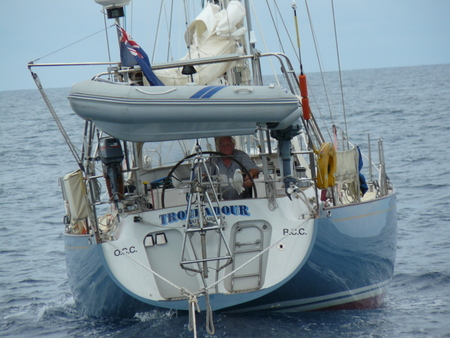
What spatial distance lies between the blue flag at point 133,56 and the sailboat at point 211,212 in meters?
0.01

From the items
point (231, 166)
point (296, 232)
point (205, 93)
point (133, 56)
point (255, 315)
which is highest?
point (133, 56)

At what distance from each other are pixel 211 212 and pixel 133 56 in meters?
1.69

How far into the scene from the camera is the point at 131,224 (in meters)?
8.10

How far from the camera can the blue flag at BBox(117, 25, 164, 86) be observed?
808 centimetres

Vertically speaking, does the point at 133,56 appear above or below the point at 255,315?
above

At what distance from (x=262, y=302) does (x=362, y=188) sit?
233cm

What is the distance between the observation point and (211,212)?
7.80 m

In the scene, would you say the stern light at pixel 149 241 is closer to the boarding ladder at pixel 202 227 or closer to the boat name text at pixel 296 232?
the boarding ladder at pixel 202 227

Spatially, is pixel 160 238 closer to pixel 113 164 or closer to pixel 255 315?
pixel 113 164

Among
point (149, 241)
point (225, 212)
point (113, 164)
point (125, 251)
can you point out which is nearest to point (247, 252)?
point (225, 212)

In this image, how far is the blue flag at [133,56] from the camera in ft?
26.5

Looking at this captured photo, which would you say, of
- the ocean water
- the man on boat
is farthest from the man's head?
the ocean water

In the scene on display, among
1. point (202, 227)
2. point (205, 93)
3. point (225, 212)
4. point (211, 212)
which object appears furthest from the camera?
point (225, 212)

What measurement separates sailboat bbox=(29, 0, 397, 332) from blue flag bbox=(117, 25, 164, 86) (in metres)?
0.01
